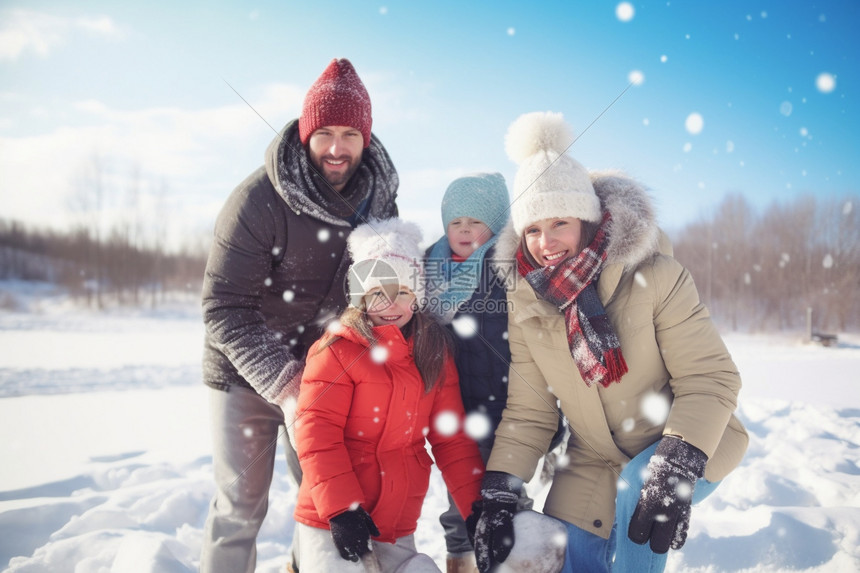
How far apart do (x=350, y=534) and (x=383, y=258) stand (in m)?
1.03

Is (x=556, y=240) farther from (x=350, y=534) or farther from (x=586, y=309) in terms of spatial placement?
(x=350, y=534)

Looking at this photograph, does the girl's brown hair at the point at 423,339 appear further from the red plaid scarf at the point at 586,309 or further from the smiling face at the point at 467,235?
the smiling face at the point at 467,235

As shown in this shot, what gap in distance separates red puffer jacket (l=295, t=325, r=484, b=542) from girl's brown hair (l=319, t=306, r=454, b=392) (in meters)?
0.03

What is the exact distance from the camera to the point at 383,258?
2053 millimetres

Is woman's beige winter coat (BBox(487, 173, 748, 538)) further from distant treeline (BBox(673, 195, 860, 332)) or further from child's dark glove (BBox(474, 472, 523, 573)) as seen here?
distant treeline (BBox(673, 195, 860, 332))

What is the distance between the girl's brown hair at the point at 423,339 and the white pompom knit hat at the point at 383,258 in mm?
108

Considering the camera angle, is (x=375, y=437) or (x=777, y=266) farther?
(x=777, y=266)

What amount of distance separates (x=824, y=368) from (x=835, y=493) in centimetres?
721

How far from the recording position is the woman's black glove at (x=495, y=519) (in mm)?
1744

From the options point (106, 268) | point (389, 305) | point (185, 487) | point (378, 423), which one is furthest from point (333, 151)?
point (106, 268)

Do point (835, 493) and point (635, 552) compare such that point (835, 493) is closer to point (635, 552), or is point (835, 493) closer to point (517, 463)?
point (635, 552)

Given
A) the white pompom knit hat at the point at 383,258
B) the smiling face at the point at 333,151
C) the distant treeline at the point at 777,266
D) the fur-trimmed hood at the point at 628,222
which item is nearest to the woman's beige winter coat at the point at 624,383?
the fur-trimmed hood at the point at 628,222

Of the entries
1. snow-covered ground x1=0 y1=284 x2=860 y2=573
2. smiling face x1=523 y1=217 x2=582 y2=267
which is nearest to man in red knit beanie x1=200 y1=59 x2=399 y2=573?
snow-covered ground x1=0 y1=284 x2=860 y2=573

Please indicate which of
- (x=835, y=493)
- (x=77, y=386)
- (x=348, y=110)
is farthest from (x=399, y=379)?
(x=77, y=386)
